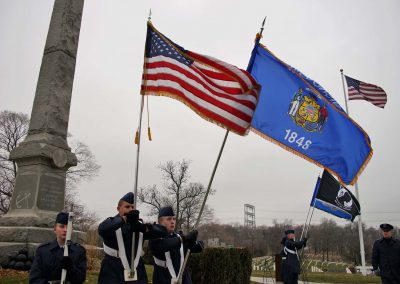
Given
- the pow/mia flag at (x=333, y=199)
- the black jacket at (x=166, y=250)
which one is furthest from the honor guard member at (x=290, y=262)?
the black jacket at (x=166, y=250)

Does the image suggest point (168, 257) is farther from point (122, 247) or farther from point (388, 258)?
point (388, 258)

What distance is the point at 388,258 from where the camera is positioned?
274 inches

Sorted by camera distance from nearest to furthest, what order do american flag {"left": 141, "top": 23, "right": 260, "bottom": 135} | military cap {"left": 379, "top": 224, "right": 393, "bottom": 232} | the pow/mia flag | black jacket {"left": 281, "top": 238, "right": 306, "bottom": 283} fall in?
american flag {"left": 141, "top": 23, "right": 260, "bottom": 135} → military cap {"left": 379, "top": 224, "right": 393, "bottom": 232} → the pow/mia flag → black jacket {"left": 281, "top": 238, "right": 306, "bottom": 283}

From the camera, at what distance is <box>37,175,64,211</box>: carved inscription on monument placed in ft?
26.2

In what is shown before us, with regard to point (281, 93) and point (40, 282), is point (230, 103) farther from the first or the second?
point (40, 282)

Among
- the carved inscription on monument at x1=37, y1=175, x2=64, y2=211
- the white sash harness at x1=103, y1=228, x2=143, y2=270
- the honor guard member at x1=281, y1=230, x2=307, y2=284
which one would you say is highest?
the carved inscription on monument at x1=37, y1=175, x2=64, y2=211

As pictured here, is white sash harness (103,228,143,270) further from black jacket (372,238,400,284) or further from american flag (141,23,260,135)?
black jacket (372,238,400,284)

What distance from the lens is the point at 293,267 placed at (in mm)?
10031

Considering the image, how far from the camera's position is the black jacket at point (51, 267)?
333 centimetres

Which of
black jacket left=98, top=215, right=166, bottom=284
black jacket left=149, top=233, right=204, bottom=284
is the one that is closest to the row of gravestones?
black jacket left=149, top=233, right=204, bottom=284

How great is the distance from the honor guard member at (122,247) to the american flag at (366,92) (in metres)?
13.2

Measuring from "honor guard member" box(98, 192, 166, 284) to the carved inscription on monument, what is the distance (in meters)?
4.83

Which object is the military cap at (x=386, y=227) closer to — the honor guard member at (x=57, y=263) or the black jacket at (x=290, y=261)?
the black jacket at (x=290, y=261)

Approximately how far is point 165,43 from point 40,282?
335 centimetres
